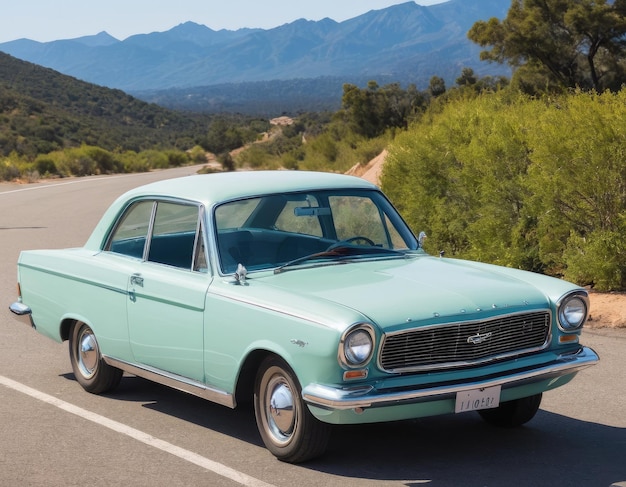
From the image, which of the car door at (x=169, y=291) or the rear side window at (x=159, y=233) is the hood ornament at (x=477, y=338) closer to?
the car door at (x=169, y=291)

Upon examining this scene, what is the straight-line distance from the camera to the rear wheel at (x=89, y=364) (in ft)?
24.9

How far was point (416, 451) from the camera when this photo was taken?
621 centimetres

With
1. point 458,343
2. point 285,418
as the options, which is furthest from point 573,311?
point 285,418

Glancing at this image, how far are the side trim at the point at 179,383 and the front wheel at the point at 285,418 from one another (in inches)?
9.3

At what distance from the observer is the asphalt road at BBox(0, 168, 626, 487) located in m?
5.75

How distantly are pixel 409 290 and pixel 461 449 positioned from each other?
1.00m

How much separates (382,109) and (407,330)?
35.9 m

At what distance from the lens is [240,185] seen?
7.04m

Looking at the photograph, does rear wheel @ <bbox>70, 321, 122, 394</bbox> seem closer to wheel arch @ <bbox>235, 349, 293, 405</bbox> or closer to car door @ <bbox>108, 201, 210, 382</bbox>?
car door @ <bbox>108, 201, 210, 382</bbox>

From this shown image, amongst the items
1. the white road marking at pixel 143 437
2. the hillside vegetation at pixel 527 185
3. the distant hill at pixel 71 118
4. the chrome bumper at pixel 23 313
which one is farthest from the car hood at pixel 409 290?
the distant hill at pixel 71 118

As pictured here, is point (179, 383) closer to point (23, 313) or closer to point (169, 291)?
point (169, 291)

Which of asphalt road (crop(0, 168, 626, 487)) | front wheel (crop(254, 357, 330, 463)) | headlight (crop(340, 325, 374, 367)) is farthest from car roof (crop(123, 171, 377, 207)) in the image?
headlight (crop(340, 325, 374, 367))

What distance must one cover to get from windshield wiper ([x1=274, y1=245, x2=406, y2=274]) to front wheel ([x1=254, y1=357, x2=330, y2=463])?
0.78m

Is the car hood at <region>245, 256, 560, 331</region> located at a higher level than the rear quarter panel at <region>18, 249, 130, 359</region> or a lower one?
higher
